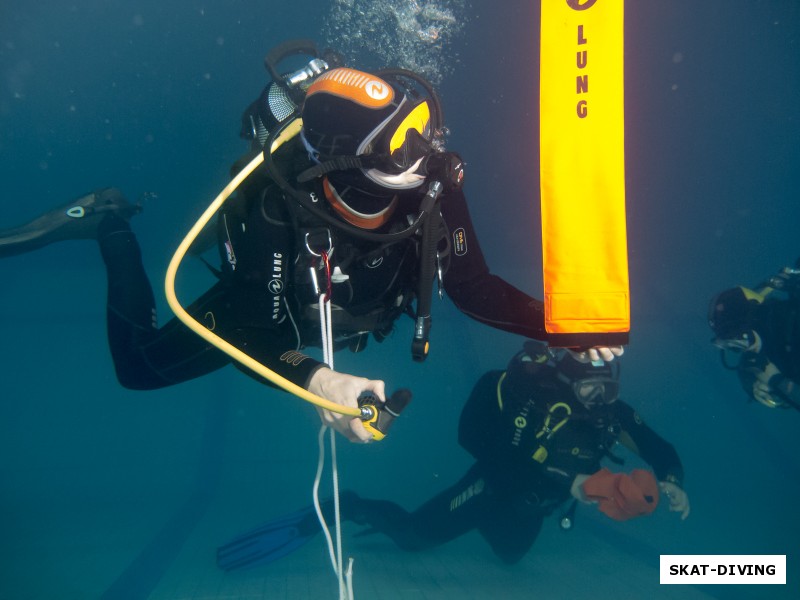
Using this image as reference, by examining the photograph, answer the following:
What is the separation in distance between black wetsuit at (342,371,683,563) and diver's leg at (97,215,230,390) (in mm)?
3145

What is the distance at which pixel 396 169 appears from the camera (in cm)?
234

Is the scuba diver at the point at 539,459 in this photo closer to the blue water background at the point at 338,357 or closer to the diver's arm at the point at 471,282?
the blue water background at the point at 338,357

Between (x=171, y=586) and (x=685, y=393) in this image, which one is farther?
(x=685, y=393)

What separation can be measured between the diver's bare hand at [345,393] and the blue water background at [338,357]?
13.1 feet

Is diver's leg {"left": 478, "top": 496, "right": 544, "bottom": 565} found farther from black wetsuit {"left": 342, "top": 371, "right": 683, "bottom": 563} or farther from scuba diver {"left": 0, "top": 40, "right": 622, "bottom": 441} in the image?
scuba diver {"left": 0, "top": 40, "right": 622, "bottom": 441}

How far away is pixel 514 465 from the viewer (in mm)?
5570

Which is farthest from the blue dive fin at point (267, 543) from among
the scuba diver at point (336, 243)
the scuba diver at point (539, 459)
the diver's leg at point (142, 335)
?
the scuba diver at point (336, 243)

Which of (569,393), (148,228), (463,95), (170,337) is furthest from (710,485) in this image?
(148,228)

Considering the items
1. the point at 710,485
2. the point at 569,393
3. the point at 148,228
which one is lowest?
the point at 710,485

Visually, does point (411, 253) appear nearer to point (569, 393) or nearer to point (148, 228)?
point (569, 393)

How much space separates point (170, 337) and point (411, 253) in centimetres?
208

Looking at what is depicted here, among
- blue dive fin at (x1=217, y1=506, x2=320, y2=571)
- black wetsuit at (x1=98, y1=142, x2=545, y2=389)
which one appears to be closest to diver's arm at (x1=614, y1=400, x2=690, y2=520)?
black wetsuit at (x1=98, y1=142, x2=545, y2=389)

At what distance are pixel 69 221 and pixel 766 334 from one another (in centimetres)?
939

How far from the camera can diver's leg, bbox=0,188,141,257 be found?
5.54m
